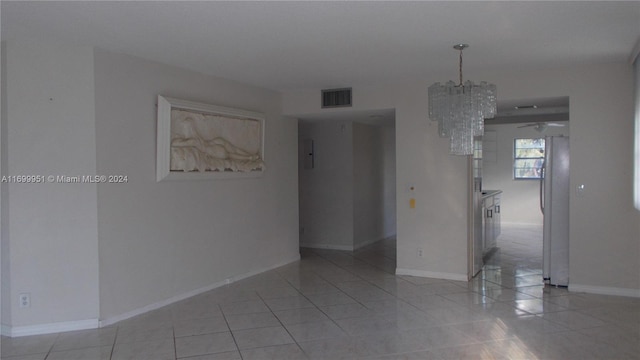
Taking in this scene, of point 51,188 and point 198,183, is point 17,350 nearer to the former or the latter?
point 51,188

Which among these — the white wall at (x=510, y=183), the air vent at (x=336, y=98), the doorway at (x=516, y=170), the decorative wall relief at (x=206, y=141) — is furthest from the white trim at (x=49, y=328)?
the white wall at (x=510, y=183)

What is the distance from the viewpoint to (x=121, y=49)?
13.8ft

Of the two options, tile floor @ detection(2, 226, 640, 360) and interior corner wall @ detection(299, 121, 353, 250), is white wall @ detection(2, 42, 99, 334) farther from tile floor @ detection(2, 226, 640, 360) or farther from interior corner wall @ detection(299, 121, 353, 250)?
interior corner wall @ detection(299, 121, 353, 250)

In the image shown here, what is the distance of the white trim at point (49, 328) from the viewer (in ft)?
13.1

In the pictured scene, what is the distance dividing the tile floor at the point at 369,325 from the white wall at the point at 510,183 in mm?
5679

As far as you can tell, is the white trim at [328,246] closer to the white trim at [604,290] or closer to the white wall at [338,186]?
the white wall at [338,186]

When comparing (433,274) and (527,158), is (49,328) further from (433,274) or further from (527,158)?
(527,158)

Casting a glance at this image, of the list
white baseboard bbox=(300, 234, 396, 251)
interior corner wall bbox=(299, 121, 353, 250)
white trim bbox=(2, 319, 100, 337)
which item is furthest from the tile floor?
interior corner wall bbox=(299, 121, 353, 250)

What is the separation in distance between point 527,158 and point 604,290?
21.7 ft

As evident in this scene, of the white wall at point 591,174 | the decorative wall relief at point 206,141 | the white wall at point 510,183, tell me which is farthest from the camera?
the white wall at point 510,183

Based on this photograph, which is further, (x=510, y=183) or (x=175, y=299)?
(x=510, y=183)

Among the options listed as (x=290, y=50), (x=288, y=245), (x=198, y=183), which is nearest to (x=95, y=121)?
(x=198, y=183)

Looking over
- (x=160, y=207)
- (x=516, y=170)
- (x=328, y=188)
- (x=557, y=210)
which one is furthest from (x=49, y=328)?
(x=516, y=170)

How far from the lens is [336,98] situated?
6.30 metres
